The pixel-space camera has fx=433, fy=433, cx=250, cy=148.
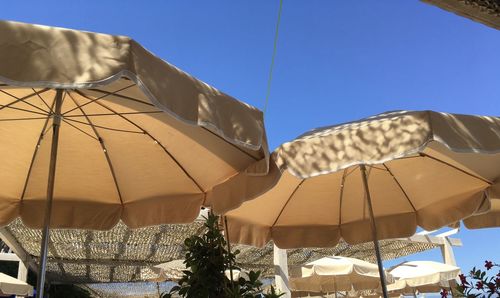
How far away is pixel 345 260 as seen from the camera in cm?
763

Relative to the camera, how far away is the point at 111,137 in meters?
2.87

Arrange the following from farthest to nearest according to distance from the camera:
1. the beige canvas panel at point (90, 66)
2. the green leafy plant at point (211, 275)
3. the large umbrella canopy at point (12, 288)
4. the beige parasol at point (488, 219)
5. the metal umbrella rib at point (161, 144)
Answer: the large umbrella canopy at point (12, 288), the beige parasol at point (488, 219), the green leafy plant at point (211, 275), the metal umbrella rib at point (161, 144), the beige canvas panel at point (90, 66)

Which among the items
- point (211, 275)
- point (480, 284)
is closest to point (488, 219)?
point (480, 284)

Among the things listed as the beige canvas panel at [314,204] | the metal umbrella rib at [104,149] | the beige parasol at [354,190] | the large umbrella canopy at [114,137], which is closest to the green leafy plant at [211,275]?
the large umbrella canopy at [114,137]

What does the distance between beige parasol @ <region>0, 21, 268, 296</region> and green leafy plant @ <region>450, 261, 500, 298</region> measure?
5.77ft

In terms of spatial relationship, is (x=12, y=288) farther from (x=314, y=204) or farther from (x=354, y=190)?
(x=354, y=190)

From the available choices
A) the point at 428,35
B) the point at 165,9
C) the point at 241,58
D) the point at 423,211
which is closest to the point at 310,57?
the point at 241,58

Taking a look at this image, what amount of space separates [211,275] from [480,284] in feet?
5.98

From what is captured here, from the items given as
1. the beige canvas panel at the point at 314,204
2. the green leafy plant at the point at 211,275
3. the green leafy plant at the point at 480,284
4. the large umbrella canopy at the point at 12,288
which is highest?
the beige canvas panel at the point at 314,204

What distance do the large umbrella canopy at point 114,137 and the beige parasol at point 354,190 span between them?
314 mm

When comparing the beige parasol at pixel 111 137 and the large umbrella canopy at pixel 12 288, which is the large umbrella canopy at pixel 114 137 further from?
the large umbrella canopy at pixel 12 288

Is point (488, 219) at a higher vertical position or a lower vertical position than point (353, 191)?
lower

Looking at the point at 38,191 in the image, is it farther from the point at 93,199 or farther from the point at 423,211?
the point at 423,211

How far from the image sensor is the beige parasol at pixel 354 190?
2342 mm
